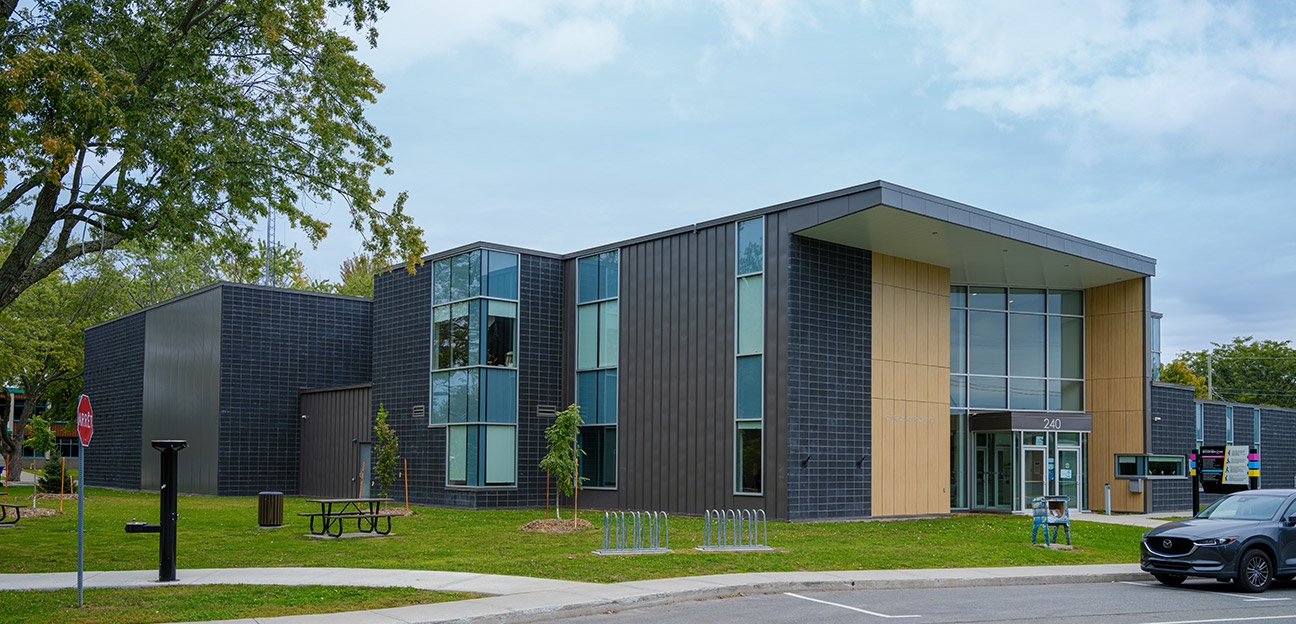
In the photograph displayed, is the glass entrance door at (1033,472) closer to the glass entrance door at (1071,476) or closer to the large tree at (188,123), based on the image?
the glass entrance door at (1071,476)

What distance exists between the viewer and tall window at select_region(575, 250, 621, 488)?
31.7 m

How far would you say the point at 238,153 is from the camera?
16875 millimetres

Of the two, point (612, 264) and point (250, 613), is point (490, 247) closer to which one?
point (612, 264)

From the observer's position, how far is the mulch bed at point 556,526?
77.1ft

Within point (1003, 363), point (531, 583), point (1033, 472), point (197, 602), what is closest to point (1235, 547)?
point (531, 583)

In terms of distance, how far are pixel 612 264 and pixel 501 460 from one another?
263 inches

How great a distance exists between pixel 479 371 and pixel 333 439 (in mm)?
8645

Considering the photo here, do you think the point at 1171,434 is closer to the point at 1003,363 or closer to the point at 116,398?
the point at 1003,363

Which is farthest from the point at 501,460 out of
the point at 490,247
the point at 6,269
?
the point at 6,269

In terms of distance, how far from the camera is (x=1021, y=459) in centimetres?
3142

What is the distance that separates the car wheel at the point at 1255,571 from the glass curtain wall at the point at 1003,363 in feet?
50.3

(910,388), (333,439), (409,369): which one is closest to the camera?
(910,388)

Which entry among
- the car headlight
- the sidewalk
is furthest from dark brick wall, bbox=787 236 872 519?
the car headlight

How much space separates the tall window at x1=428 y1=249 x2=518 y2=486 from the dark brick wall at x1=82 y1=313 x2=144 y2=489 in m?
19.1
